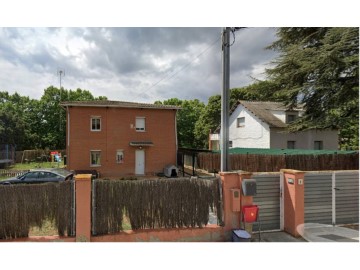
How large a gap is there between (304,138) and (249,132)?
4.60 metres

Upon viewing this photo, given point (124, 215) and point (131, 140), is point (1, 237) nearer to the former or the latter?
point (124, 215)

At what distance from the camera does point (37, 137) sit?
111ft

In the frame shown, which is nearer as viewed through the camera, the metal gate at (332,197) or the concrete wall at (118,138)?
the metal gate at (332,197)

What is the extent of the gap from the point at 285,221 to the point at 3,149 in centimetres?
2712

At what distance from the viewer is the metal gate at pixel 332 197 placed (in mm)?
6027

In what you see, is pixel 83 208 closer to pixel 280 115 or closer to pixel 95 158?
pixel 95 158

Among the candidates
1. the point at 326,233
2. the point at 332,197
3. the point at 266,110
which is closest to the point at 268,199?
the point at 326,233

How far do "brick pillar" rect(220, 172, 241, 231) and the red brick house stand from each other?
509 inches

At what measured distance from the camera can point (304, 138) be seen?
799 inches

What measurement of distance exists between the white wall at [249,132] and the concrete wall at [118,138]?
717cm

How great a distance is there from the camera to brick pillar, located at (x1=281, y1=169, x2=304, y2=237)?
563cm

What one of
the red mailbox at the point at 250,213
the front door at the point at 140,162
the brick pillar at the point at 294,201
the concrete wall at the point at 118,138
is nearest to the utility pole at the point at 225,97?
the red mailbox at the point at 250,213

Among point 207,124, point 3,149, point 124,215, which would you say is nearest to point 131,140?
point 124,215

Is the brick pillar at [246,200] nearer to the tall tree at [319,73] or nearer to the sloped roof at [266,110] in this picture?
the tall tree at [319,73]
